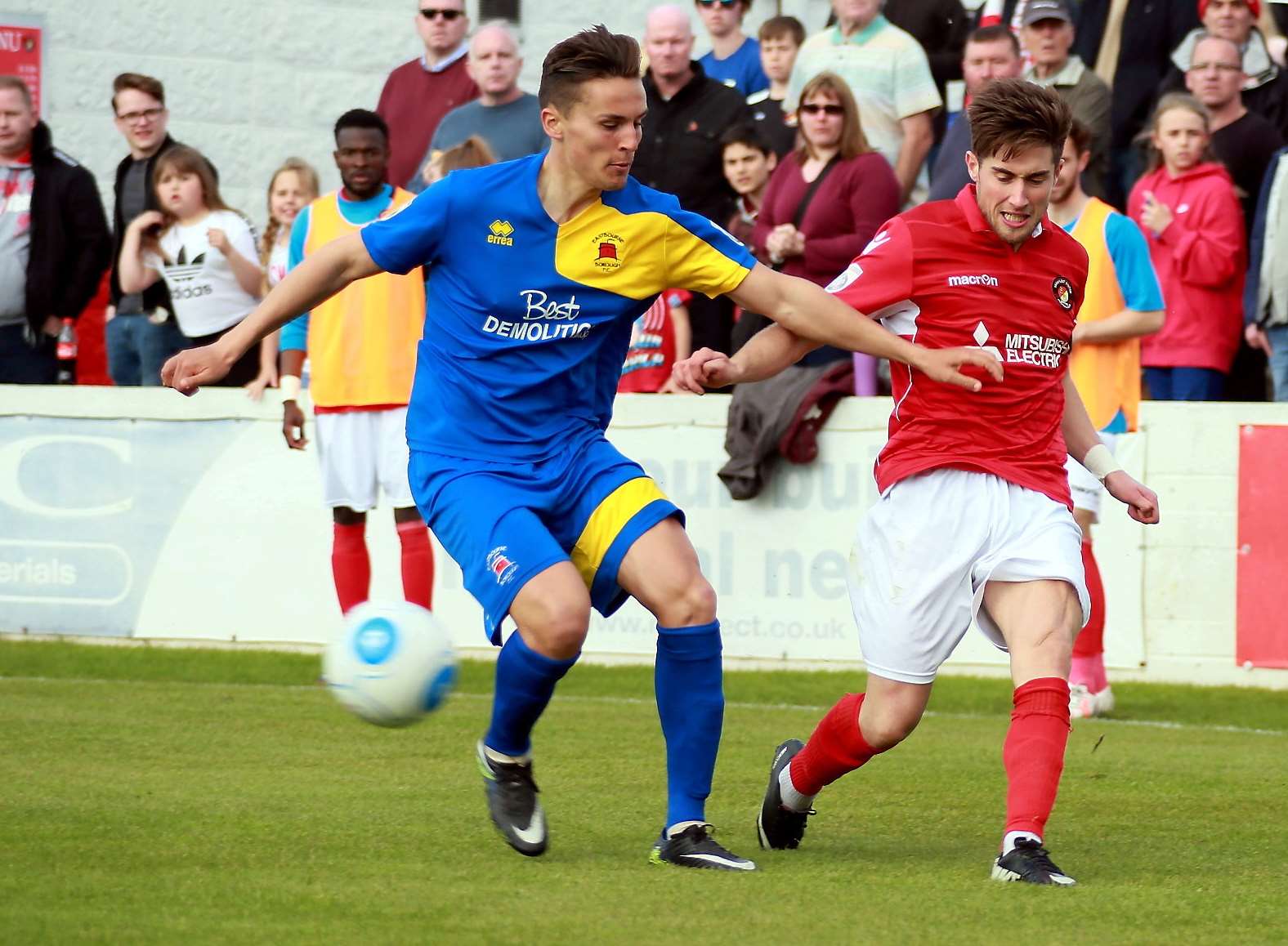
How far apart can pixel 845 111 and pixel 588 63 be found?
5243 mm

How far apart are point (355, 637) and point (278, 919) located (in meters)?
1.24

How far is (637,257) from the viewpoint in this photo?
5.74 m

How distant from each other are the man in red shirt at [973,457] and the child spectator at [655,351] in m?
5.78

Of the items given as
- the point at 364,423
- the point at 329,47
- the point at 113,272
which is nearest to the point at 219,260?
the point at 113,272

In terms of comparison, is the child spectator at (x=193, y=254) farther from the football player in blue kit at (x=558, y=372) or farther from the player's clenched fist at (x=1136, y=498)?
the player's clenched fist at (x=1136, y=498)

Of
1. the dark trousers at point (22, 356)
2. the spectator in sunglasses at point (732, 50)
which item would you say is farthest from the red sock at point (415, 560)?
the spectator in sunglasses at point (732, 50)

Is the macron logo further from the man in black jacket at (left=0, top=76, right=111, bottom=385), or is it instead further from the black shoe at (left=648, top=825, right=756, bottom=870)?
the man in black jacket at (left=0, top=76, right=111, bottom=385)

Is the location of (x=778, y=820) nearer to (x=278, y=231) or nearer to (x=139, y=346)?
(x=278, y=231)

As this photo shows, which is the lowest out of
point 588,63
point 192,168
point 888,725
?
point 888,725

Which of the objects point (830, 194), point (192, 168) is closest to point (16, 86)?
point (192, 168)

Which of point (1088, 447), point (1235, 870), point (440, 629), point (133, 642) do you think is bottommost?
point (133, 642)

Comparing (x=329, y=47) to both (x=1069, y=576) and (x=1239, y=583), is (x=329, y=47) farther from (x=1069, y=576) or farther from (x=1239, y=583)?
(x=1069, y=576)

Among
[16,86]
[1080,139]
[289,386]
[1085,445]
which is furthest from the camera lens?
[16,86]

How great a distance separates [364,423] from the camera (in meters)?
10.1
